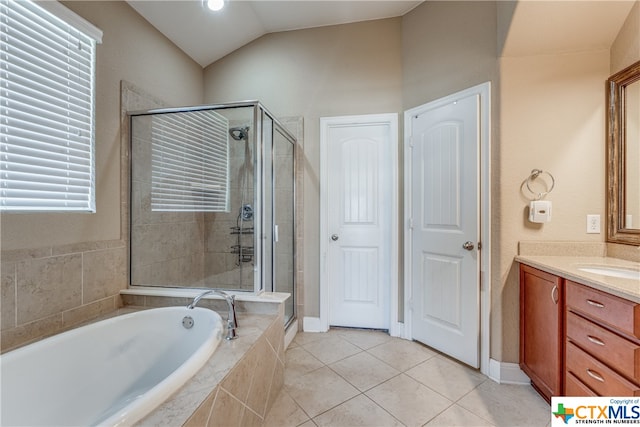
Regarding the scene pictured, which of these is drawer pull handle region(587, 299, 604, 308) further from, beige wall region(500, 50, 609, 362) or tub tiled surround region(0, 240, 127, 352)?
tub tiled surround region(0, 240, 127, 352)

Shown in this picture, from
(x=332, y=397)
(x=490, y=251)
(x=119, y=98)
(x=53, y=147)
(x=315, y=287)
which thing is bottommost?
(x=332, y=397)

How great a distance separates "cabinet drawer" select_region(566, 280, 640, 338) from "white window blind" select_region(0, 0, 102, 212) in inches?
108

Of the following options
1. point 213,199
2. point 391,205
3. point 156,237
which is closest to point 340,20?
point 391,205

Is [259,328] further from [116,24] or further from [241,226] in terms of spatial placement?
[116,24]

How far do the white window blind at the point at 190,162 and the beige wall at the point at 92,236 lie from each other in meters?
0.29

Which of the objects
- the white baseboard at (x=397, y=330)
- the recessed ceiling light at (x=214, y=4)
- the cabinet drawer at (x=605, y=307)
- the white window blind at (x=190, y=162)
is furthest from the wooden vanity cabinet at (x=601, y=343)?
the recessed ceiling light at (x=214, y=4)

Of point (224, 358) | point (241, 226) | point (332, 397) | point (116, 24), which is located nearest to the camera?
point (224, 358)

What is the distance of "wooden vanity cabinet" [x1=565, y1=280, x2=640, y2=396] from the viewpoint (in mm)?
1090

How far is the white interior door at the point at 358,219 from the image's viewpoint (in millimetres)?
2598

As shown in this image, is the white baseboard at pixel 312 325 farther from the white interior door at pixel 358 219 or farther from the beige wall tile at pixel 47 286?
the beige wall tile at pixel 47 286

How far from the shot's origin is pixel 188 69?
2646 mm

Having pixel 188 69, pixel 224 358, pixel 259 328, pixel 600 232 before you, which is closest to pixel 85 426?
pixel 224 358

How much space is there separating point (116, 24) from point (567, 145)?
314 centimetres

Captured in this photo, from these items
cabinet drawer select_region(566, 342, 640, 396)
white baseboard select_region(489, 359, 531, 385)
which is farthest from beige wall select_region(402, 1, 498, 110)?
white baseboard select_region(489, 359, 531, 385)
